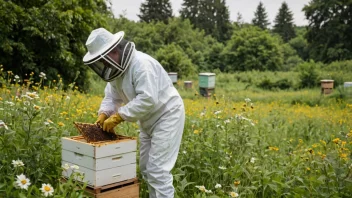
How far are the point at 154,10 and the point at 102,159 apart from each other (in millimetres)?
50691

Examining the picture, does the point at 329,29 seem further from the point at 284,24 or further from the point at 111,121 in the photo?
the point at 111,121

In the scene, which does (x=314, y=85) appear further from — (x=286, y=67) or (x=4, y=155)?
(x=4, y=155)

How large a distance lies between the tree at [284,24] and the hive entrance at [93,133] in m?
58.6

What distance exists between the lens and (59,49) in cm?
1161

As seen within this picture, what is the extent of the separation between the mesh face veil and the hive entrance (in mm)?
445

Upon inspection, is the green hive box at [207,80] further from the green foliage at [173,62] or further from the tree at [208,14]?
the tree at [208,14]

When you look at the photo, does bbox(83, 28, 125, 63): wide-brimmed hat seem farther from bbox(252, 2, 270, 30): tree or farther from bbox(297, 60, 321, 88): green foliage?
bbox(252, 2, 270, 30): tree

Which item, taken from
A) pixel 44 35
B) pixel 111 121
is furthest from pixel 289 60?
pixel 111 121

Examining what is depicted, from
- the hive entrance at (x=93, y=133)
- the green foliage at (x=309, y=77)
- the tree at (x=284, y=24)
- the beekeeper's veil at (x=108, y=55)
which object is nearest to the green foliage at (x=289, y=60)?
the green foliage at (x=309, y=77)

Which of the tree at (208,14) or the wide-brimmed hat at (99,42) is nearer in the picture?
the wide-brimmed hat at (99,42)

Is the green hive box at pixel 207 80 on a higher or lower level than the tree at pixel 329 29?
lower

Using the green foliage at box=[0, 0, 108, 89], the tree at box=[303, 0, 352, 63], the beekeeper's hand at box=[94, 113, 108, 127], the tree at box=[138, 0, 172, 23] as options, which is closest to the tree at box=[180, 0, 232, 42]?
the tree at box=[138, 0, 172, 23]

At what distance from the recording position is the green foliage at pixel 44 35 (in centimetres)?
1068

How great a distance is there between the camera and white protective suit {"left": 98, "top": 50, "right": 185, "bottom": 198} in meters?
3.02
